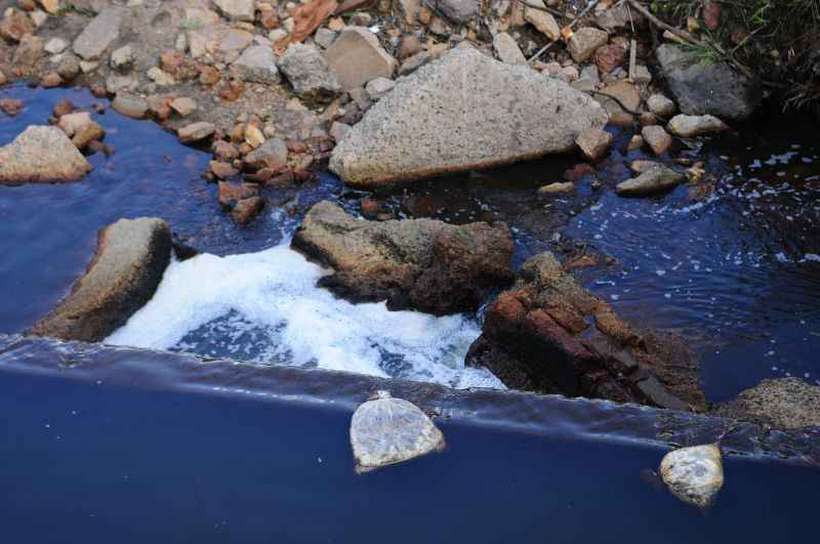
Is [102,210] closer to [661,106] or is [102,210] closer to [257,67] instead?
[257,67]

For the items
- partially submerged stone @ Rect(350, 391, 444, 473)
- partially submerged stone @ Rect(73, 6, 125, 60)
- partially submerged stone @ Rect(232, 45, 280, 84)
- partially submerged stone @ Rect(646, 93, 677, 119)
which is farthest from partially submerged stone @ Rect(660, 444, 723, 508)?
partially submerged stone @ Rect(73, 6, 125, 60)

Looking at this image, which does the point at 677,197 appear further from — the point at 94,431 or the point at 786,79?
the point at 94,431

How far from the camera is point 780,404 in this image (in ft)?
12.1

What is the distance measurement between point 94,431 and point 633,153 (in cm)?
451

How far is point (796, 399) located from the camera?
3.70 m

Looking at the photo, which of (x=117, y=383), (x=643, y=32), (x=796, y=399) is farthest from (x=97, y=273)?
(x=643, y=32)

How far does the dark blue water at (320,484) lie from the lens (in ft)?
7.57

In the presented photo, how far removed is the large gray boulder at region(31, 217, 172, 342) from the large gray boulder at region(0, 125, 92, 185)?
0.88 m

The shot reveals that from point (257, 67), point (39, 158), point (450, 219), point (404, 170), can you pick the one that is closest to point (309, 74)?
point (257, 67)

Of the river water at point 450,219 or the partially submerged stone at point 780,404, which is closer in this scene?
the partially submerged stone at point 780,404

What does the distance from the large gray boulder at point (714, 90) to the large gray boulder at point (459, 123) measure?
0.85 meters

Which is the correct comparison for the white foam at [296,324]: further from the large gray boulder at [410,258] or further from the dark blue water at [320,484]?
the dark blue water at [320,484]

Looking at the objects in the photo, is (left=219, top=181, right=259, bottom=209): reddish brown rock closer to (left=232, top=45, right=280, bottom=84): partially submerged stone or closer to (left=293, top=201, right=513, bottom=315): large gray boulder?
(left=293, top=201, right=513, bottom=315): large gray boulder

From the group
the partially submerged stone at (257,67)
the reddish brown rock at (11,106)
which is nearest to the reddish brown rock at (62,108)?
the reddish brown rock at (11,106)
